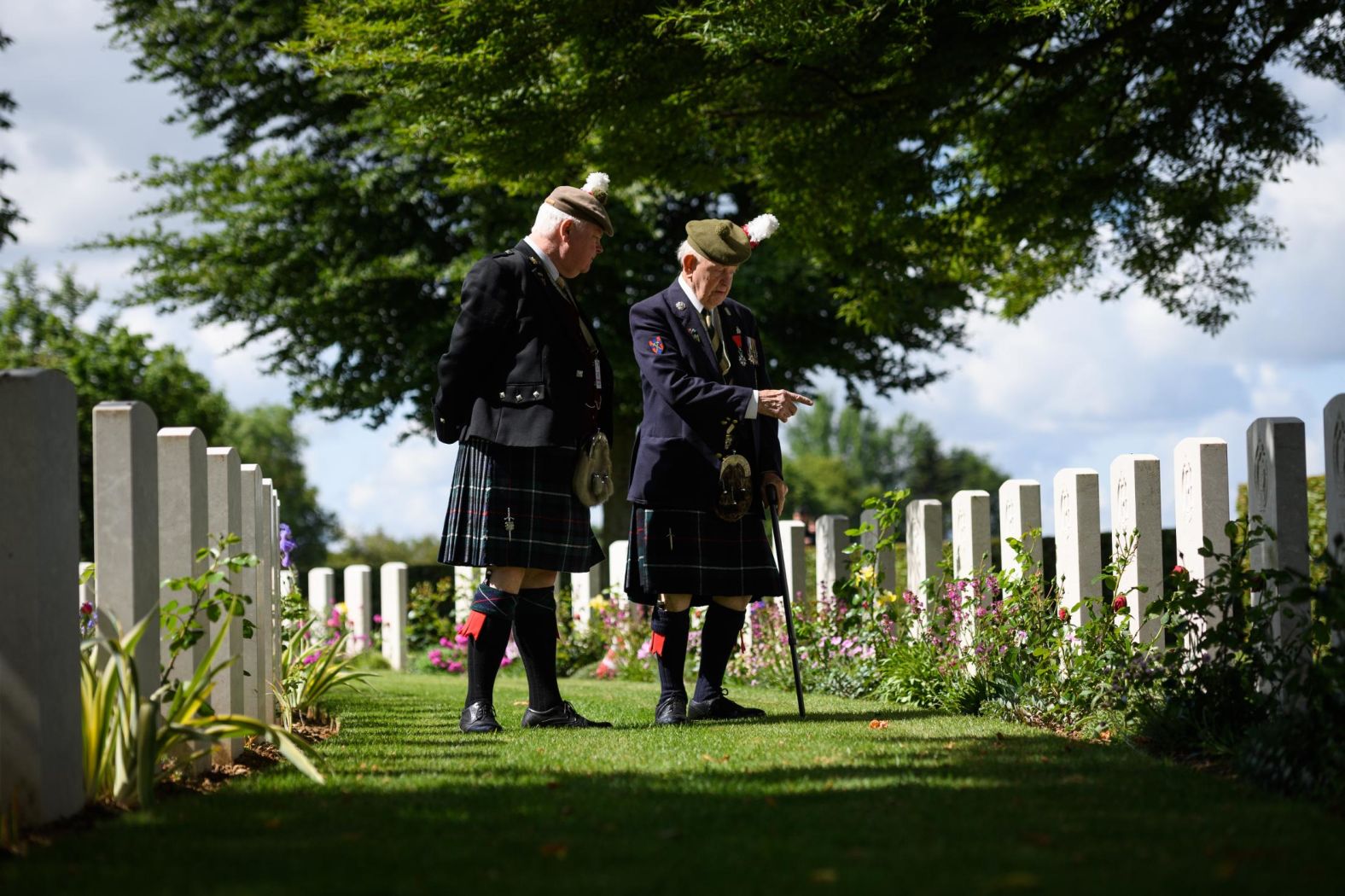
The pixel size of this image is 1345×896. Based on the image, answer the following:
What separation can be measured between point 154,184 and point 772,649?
44.6 feet

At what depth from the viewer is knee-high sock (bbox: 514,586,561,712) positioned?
5461mm

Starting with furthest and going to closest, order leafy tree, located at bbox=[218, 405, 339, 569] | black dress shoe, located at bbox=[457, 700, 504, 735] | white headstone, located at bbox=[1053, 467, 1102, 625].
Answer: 1. leafy tree, located at bbox=[218, 405, 339, 569]
2. white headstone, located at bbox=[1053, 467, 1102, 625]
3. black dress shoe, located at bbox=[457, 700, 504, 735]

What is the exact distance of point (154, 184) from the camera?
18.5m

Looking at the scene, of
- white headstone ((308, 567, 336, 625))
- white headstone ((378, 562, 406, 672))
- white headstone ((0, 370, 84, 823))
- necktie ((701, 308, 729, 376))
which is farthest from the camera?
white headstone ((308, 567, 336, 625))

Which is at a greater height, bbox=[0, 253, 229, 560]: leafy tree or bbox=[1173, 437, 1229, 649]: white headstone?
bbox=[0, 253, 229, 560]: leafy tree

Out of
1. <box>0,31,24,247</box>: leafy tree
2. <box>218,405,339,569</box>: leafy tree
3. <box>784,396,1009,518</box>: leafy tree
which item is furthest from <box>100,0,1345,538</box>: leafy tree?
<box>784,396,1009,518</box>: leafy tree

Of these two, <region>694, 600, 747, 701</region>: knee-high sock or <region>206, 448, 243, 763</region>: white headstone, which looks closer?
<region>206, 448, 243, 763</region>: white headstone

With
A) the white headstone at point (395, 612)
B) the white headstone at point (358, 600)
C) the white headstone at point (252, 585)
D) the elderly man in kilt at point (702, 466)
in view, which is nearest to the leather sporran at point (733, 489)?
the elderly man in kilt at point (702, 466)

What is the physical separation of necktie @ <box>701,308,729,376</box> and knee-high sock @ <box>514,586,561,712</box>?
1175mm

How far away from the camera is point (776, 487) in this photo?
230 inches

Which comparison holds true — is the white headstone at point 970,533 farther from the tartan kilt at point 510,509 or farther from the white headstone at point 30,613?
the white headstone at point 30,613

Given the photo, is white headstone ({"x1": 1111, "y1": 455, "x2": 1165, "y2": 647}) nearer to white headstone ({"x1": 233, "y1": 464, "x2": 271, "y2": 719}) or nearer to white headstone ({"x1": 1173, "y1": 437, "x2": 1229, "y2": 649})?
white headstone ({"x1": 1173, "y1": 437, "x2": 1229, "y2": 649})

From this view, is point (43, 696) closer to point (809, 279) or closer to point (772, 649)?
point (772, 649)

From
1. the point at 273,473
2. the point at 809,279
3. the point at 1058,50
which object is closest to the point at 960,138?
the point at 1058,50
